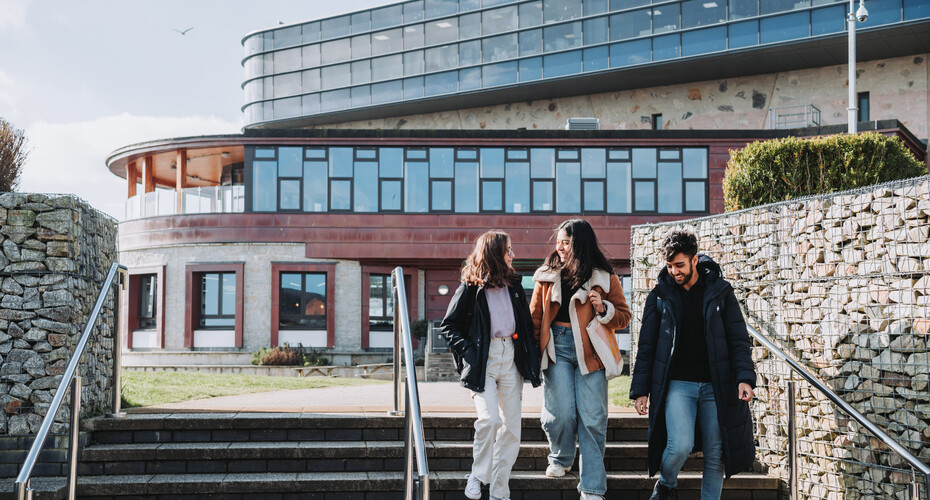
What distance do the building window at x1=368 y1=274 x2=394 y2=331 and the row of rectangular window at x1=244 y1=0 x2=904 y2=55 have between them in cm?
1431

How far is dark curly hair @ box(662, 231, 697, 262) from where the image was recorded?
16.7ft

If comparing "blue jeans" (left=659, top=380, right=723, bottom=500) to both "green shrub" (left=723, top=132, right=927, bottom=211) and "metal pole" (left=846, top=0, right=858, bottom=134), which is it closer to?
"green shrub" (left=723, top=132, right=927, bottom=211)

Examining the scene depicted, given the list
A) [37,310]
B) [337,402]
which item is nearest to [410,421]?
[37,310]

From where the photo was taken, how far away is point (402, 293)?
6.29 meters

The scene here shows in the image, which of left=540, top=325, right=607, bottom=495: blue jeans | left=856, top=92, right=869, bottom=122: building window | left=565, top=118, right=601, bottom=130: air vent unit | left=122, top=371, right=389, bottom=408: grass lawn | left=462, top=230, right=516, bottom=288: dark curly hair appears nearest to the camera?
left=540, top=325, right=607, bottom=495: blue jeans

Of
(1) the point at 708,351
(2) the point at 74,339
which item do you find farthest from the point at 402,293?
(2) the point at 74,339

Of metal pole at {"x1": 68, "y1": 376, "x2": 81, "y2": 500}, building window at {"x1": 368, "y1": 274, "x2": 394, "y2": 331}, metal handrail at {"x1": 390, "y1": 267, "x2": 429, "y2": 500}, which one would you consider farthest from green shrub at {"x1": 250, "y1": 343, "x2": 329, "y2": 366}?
metal pole at {"x1": 68, "y1": 376, "x2": 81, "y2": 500}

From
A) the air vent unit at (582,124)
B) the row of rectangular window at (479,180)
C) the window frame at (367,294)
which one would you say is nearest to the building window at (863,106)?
the row of rectangular window at (479,180)

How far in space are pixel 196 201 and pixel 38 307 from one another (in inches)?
747

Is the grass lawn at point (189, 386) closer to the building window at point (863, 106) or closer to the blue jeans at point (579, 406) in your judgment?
the blue jeans at point (579, 406)

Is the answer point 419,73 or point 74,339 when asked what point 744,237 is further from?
point 419,73

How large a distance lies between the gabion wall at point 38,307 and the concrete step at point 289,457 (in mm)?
599

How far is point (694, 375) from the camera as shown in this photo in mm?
5066

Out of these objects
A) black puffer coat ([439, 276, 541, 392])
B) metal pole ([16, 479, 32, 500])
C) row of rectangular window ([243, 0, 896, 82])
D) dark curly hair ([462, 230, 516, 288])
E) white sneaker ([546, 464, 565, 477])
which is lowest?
white sneaker ([546, 464, 565, 477])
